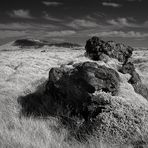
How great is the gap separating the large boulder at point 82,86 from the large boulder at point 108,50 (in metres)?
5.91

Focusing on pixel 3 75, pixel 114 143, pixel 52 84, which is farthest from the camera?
pixel 3 75

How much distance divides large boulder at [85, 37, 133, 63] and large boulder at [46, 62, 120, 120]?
591 cm

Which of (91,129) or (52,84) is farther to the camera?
(52,84)

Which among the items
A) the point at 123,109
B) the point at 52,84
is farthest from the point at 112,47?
the point at 123,109

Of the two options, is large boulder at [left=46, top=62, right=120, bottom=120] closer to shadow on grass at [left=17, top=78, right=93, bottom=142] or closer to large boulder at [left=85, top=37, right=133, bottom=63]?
shadow on grass at [left=17, top=78, right=93, bottom=142]

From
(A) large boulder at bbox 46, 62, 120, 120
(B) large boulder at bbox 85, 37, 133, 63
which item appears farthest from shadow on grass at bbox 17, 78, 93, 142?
(B) large boulder at bbox 85, 37, 133, 63

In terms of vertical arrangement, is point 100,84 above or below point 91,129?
above

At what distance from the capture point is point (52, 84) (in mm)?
A: 7078

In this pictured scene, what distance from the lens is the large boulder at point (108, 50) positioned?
12.8 meters

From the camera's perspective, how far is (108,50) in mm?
13219

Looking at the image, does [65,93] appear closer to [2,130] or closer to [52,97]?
[52,97]

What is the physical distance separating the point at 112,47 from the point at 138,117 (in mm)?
8197

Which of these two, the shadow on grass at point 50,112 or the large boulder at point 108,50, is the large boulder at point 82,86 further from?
the large boulder at point 108,50

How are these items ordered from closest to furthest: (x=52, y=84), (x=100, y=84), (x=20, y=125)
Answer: (x=20, y=125), (x=100, y=84), (x=52, y=84)
